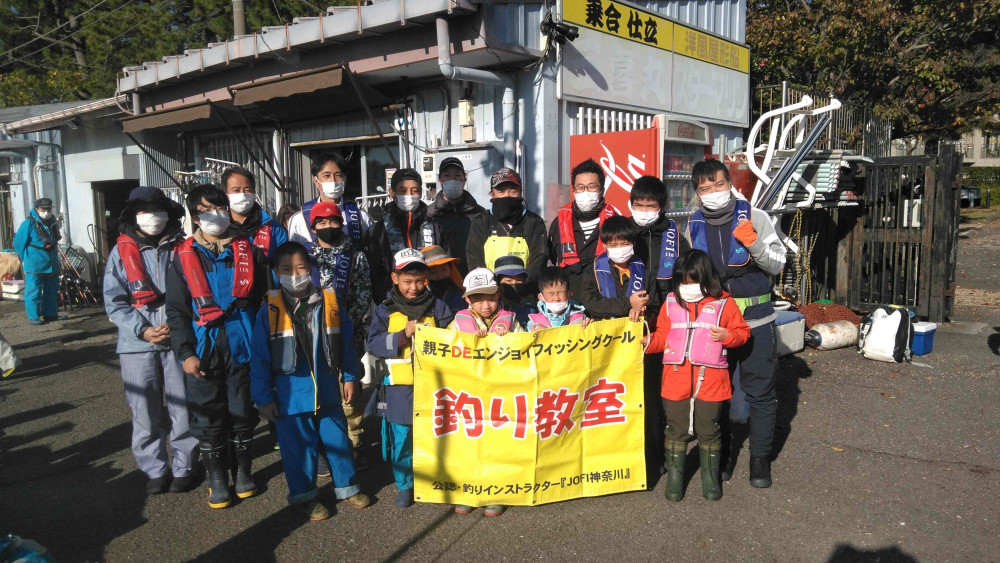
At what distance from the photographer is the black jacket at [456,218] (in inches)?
221

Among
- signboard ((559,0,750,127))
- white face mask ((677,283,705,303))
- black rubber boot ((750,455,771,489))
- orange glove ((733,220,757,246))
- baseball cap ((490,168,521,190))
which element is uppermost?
signboard ((559,0,750,127))

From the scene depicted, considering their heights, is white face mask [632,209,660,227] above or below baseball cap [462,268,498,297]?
above

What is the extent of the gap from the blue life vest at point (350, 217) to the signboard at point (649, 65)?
11.1 ft

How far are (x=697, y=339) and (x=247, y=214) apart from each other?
10.3 ft

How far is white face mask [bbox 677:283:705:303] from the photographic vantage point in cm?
407

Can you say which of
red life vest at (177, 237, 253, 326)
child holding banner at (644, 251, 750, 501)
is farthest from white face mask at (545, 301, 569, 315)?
red life vest at (177, 237, 253, 326)

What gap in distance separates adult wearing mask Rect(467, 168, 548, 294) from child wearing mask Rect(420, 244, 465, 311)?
33cm

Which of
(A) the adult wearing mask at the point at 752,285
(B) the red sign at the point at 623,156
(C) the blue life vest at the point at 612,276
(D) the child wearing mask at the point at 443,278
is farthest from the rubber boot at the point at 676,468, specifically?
(B) the red sign at the point at 623,156

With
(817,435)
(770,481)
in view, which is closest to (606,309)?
(770,481)

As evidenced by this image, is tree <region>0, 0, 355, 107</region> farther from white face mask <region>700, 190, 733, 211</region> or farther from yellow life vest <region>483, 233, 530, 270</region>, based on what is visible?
white face mask <region>700, 190, 733, 211</region>

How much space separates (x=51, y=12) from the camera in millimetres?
24422

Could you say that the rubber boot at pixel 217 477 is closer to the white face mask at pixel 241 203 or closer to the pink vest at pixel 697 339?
the white face mask at pixel 241 203

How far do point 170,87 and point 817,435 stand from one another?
409 inches

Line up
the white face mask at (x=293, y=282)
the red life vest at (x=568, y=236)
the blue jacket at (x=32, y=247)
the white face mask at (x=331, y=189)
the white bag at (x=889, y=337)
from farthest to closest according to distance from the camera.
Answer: the blue jacket at (x=32, y=247)
the white bag at (x=889, y=337)
the white face mask at (x=331, y=189)
the red life vest at (x=568, y=236)
the white face mask at (x=293, y=282)
